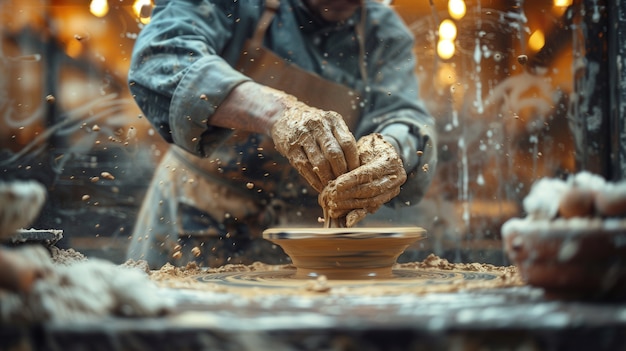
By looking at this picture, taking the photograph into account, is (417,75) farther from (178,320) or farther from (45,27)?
(178,320)

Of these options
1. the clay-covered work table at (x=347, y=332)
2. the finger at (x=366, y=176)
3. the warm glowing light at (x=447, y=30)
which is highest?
the warm glowing light at (x=447, y=30)

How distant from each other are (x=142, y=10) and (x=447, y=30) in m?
1.56

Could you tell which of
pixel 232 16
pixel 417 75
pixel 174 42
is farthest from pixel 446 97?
pixel 174 42

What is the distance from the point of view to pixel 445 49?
3.24 metres

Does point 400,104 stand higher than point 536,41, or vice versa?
point 536,41

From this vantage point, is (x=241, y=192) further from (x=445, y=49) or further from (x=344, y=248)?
(x=445, y=49)

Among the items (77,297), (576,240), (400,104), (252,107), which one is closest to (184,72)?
(252,107)

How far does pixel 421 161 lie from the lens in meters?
2.78

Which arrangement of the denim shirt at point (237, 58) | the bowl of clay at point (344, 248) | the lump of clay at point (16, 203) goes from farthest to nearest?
the denim shirt at point (237, 58), the bowl of clay at point (344, 248), the lump of clay at point (16, 203)

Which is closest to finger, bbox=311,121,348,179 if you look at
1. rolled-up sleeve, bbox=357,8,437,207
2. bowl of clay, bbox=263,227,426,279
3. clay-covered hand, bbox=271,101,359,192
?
clay-covered hand, bbox=271,101,359,192

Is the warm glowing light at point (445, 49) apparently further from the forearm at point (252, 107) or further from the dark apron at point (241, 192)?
the forearm at point (252, 107)

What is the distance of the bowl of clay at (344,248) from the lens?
199cm

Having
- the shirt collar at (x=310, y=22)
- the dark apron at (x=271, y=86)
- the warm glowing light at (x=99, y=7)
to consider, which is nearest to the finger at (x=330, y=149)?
the dark apron at (x=271, y=86)

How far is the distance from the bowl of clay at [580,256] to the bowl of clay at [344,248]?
704 millimetres
